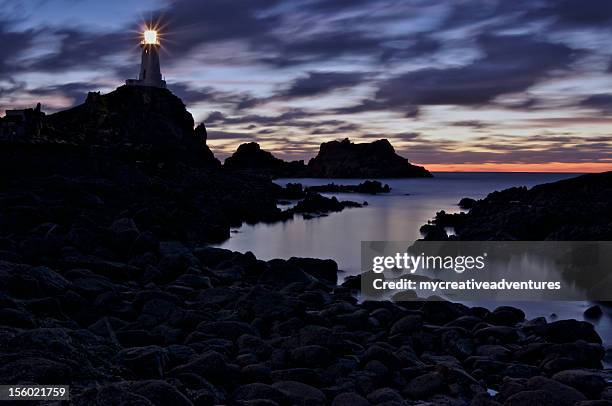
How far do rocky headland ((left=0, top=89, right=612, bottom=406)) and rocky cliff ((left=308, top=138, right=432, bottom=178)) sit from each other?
158768 mm

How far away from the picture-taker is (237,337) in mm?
10766

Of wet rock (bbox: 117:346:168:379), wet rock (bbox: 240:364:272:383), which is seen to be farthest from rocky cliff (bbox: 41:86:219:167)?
wet rock (bbox: 240:364:272:383)

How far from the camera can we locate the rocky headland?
771 centimetres

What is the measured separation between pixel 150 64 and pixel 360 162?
107m

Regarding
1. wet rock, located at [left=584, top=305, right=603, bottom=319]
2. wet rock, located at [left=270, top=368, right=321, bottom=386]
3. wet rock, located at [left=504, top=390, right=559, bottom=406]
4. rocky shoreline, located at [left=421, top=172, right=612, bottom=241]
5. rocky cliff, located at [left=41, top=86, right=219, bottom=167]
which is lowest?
wet rock, located at [left=584, top=305, right=603, bottom=319]

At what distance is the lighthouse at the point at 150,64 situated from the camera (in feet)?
280

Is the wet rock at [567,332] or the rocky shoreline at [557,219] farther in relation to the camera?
the rocky shoreline at [557,219]

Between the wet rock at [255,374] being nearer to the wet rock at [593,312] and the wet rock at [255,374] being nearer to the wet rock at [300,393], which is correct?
the wet rock at [300,393]

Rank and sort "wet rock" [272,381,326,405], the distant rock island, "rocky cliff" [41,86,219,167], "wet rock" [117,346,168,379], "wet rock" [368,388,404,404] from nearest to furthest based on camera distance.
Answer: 1. "wet rock" [117,346,168,379]
2. "wet rock" [272,381,326,405]
3. "wet rock" [368,388,404,404]
4. "rocky cliff" [41,86,219,167]
5. the distant rock island

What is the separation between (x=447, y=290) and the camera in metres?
19.6

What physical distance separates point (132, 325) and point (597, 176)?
3124cm

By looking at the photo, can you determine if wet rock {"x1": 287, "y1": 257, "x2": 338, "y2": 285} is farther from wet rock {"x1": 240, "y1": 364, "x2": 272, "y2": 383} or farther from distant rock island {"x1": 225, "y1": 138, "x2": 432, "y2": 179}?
distant rock island {"x1": 225, "y1": 138, "x2": 432, "y2": 179}

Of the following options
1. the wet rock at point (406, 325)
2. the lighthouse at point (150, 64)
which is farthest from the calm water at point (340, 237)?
the lighthouse at point (150, 64)

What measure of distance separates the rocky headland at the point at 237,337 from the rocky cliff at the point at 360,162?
159m
